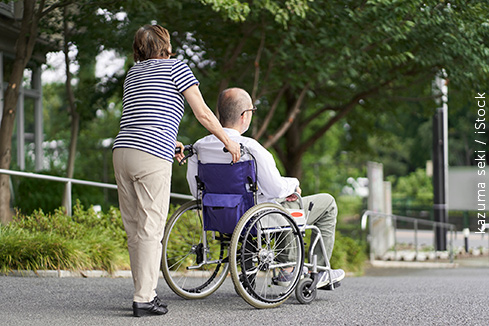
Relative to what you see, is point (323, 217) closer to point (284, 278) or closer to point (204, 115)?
point (284, 278)

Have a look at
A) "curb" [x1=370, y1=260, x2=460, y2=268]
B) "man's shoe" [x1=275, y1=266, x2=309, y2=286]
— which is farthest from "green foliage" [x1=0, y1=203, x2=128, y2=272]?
"curb" [x1=370, y1=260, x2=460, y2=268]

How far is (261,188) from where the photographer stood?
4.46 m

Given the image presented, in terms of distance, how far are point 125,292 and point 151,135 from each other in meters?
1.83

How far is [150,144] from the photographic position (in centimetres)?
399

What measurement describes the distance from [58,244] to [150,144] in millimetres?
3065

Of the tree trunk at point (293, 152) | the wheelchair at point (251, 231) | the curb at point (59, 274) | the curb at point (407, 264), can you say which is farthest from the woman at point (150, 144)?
the tree trunk at point (293, 152)

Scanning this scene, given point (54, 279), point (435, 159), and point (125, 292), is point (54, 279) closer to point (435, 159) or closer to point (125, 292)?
point (125, 292)

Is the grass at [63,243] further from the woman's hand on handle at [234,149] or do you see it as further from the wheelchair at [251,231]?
the woman's hand on handle at [234,149]

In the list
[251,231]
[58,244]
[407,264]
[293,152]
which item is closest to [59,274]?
[58,244]

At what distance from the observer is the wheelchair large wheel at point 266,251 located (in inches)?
165

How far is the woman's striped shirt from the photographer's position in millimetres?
4008

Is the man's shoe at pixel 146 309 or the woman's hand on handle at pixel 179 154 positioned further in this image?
the woman's hand on handle at pixel 179 154

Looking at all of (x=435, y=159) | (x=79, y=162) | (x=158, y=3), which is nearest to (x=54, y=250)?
(x=158, y=3)

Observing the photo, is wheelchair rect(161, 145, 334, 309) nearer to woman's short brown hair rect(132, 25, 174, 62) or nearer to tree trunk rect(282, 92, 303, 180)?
woman's short brown hair rect(132, 25, 174, 62)
